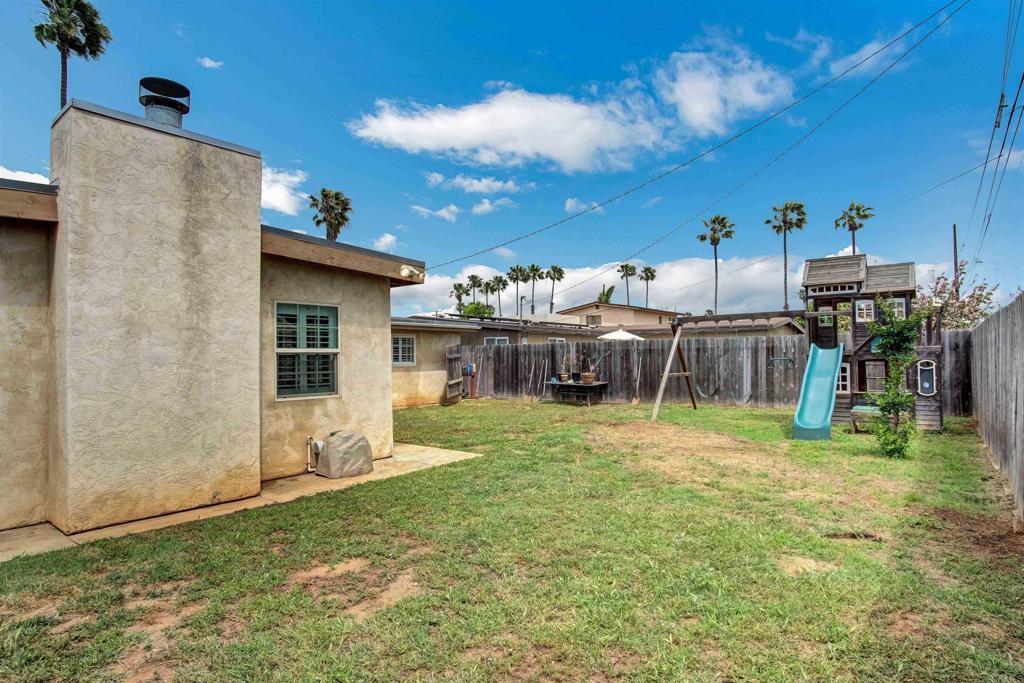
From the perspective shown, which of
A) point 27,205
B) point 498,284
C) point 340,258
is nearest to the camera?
point 27,205

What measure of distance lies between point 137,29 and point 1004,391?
12097 millimetres

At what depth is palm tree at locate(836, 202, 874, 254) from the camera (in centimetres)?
3159

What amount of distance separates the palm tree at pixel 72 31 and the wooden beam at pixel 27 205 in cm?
1774

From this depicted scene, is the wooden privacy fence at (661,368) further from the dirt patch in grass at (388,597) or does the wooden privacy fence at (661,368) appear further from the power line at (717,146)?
the dirt patch in grass at (388,597)

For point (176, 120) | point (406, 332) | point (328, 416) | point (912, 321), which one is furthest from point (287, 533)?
point (406, 332)

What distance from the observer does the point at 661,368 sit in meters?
14.9

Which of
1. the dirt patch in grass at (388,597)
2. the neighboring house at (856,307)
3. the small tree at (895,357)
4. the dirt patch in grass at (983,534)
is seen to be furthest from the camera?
the neighboring house at (856,307)

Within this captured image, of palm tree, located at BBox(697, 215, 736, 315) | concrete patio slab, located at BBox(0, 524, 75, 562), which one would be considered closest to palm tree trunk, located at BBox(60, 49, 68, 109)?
concrete patio slab, located at BBox(0, 524, 75, 562)

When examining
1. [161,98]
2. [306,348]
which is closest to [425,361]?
[306,348]

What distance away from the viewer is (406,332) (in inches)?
585

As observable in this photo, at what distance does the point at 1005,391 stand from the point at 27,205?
1008cm

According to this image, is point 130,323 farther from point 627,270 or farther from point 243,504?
point 627,270

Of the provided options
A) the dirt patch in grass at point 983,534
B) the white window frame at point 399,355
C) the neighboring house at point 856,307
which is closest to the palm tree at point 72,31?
the white window frame at point 399,355

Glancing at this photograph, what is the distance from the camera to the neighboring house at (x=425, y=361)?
14.6m
